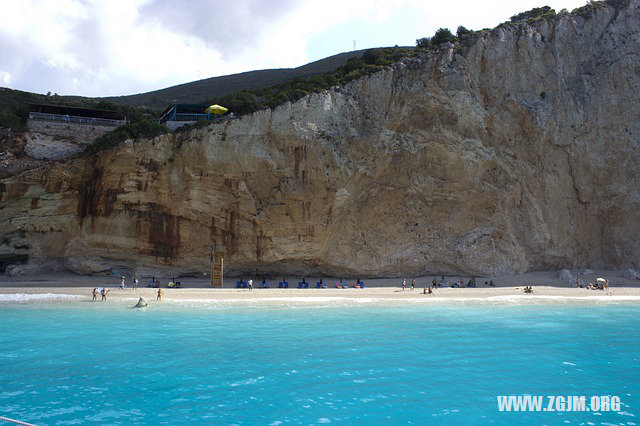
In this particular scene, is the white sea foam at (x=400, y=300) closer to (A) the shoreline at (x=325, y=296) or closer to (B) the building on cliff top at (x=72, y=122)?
(A) the shoreline at (x=325, y=296)

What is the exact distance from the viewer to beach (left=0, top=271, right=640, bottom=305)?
829 inches

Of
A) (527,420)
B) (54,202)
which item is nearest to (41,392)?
(527,420)

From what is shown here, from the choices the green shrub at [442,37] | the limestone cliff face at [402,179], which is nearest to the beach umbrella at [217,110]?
the limestone cliff face at [402,179]

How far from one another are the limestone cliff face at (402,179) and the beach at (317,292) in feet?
4.57

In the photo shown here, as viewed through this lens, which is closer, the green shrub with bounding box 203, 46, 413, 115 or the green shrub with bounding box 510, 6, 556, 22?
the green shrub with bounding box 203, 46, 413, 115

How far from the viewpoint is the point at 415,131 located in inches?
1147

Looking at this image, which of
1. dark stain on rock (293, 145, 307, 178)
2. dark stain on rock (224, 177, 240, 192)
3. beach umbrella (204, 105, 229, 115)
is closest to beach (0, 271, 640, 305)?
dark stain on rock (224, 177, 240, 192)

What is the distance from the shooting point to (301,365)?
1066 cm

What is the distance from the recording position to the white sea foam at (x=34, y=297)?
1970 cm

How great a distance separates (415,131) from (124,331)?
72.3ft

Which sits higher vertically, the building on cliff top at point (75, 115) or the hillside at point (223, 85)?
the hillside at point (223, 85)

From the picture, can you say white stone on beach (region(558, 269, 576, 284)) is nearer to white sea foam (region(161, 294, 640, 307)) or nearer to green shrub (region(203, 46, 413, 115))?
white sea foam (region(161, 294, 640, 307))

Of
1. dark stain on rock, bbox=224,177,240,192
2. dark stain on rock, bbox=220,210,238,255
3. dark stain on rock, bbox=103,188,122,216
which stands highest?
dark stain on rock, bbox=224,177,240,192

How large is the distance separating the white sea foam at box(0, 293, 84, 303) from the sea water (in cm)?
139
